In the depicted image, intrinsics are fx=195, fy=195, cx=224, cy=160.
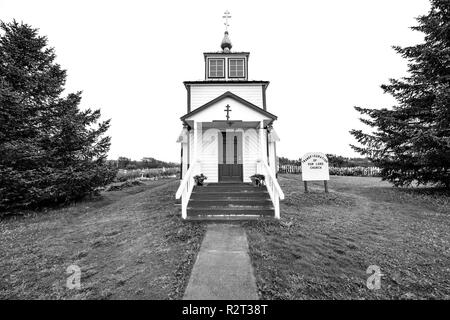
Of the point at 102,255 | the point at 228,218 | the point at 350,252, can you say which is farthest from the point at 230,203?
the point at 102,255

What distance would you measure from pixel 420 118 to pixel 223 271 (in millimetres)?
14263

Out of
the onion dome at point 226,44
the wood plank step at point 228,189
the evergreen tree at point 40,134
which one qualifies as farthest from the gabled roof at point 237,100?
the evergreen tree at point 40,134

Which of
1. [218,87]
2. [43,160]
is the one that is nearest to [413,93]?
[218,87]

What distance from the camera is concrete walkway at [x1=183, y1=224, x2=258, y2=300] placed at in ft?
10.3

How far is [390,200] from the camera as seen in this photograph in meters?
10.3

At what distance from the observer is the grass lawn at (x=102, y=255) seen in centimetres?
350

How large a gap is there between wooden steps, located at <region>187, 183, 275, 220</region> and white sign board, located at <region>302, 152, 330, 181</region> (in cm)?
363

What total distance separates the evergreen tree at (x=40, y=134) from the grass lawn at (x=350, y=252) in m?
10.2

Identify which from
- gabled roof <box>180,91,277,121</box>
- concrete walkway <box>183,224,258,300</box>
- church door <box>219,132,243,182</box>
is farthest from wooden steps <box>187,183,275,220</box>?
gabled roof <box>180,91,277,121</box>

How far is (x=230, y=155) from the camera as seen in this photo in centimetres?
1013

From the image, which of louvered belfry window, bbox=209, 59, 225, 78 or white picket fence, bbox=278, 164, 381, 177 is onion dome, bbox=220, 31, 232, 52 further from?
white picket fence, bbox=278, 164, 381, 177

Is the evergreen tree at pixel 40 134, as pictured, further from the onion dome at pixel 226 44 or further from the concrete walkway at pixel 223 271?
the concrete walkway at pixel 223 271

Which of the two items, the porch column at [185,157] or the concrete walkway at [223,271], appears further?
the porch column at [185,157]

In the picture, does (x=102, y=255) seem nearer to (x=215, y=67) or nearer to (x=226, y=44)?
(x=215, y=67)
